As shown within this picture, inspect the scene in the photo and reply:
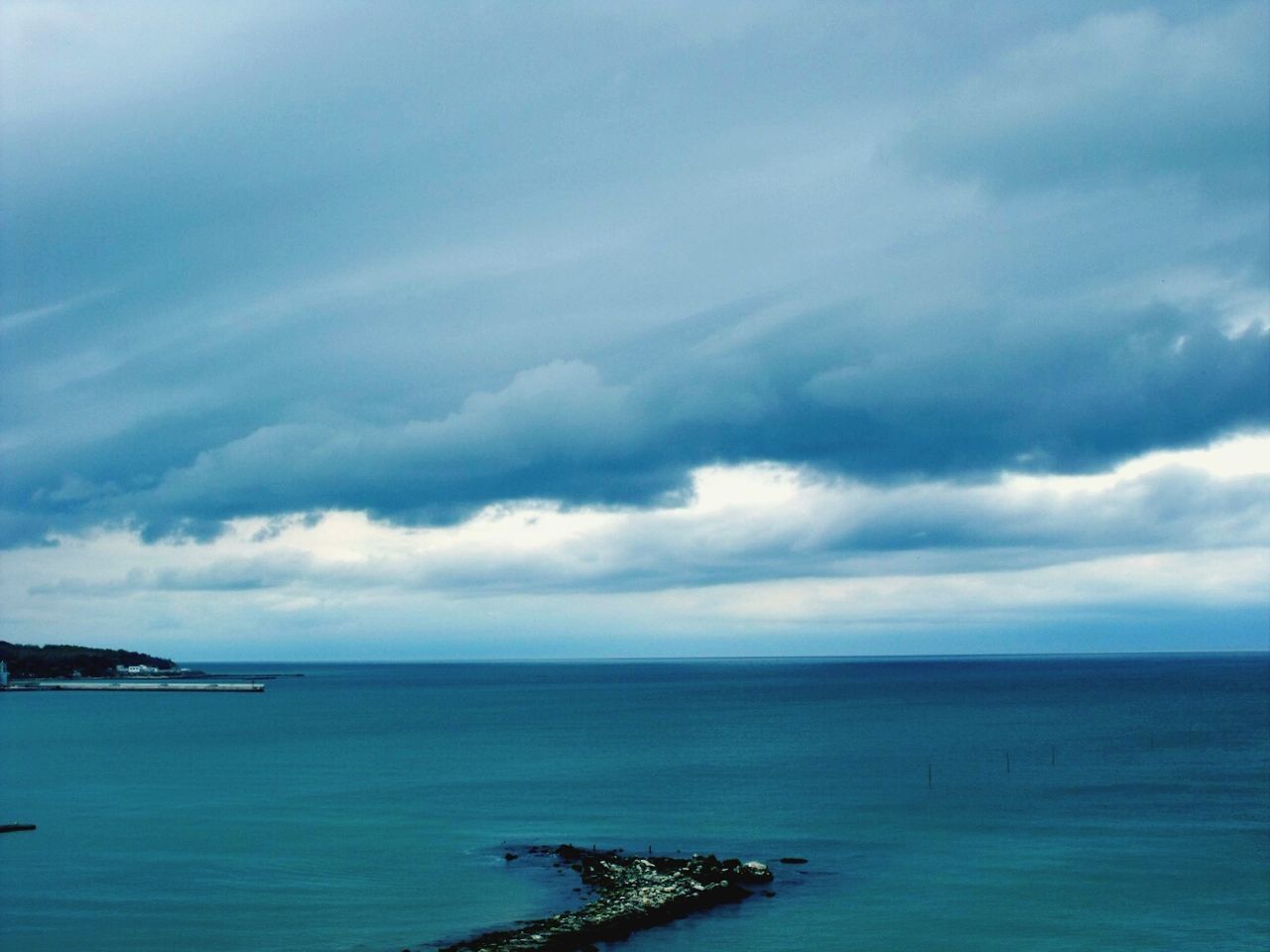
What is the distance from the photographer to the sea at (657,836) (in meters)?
53.0

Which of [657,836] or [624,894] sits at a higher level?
[624,894]

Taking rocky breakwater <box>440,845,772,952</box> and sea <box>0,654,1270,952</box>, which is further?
sea <box>0,654,1270,952</box>

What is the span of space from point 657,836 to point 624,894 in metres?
19.6

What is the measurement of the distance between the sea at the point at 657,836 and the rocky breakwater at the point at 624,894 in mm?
1529

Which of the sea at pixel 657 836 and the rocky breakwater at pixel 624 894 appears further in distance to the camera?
the sea at pixel 657 836

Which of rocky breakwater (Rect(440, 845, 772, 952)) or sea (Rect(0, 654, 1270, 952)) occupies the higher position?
rocky breakwater (Rect(440, 845, 772, 952))

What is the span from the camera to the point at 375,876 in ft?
206

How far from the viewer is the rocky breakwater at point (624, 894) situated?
48281mm

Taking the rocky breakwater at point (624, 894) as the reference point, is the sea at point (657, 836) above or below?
below

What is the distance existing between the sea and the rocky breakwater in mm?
1529

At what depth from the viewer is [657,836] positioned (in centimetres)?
7525

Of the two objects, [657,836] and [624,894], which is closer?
[624,894]

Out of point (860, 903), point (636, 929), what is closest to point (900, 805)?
point (860, 903)

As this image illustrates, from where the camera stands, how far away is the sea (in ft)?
174
